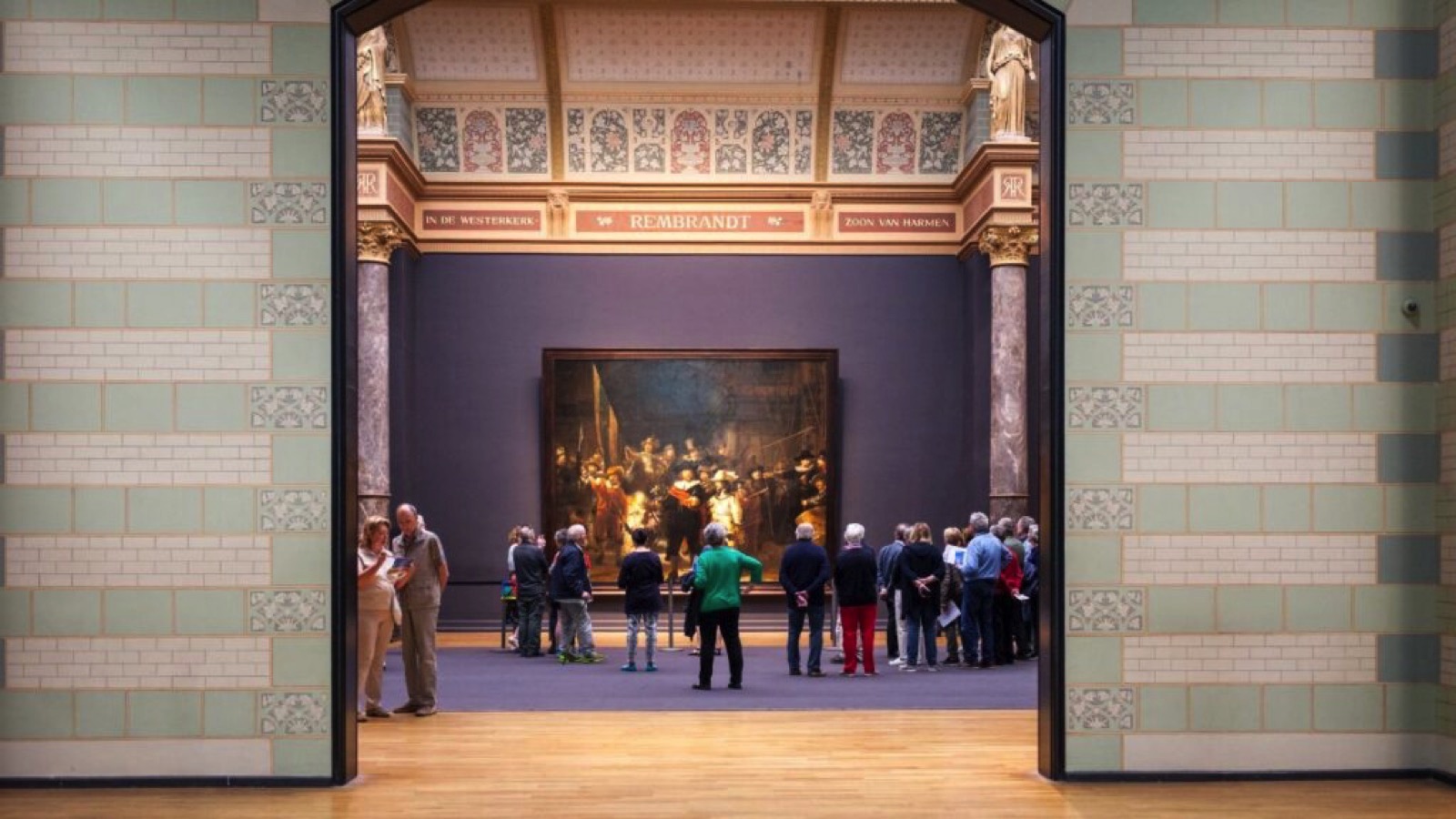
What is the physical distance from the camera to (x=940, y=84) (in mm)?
17172

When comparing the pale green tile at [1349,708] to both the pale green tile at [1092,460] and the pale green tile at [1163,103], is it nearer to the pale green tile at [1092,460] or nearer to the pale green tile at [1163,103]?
the pale green tile at [1092,460]

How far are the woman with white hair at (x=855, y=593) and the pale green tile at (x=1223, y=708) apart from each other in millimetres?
5456

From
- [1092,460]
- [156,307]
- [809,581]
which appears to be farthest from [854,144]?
[156,307]

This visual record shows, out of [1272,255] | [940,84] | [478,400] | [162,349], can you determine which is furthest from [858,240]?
[162,349]

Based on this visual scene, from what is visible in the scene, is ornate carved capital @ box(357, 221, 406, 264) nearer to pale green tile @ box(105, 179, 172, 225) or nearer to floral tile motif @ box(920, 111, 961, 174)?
floral tile motif @ box(920, 111, 961, 174)

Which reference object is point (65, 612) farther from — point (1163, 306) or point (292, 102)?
point (1163, 306)

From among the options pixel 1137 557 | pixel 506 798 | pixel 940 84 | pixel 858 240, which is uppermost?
pixel 940 84

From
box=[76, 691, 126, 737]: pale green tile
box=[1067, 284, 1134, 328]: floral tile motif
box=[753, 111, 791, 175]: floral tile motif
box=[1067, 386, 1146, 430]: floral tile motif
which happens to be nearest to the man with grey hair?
box=[76, 691, 126, 737]: pale green tile

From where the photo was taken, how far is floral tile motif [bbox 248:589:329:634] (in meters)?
6.84

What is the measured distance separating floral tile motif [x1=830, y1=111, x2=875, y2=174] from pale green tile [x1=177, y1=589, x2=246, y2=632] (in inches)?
465

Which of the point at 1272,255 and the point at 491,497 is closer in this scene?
the point at 1272,255

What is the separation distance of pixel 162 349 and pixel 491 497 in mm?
10291

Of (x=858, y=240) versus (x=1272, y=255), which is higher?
(x=858, y=240)

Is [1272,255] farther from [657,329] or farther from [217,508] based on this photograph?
[657,329]
